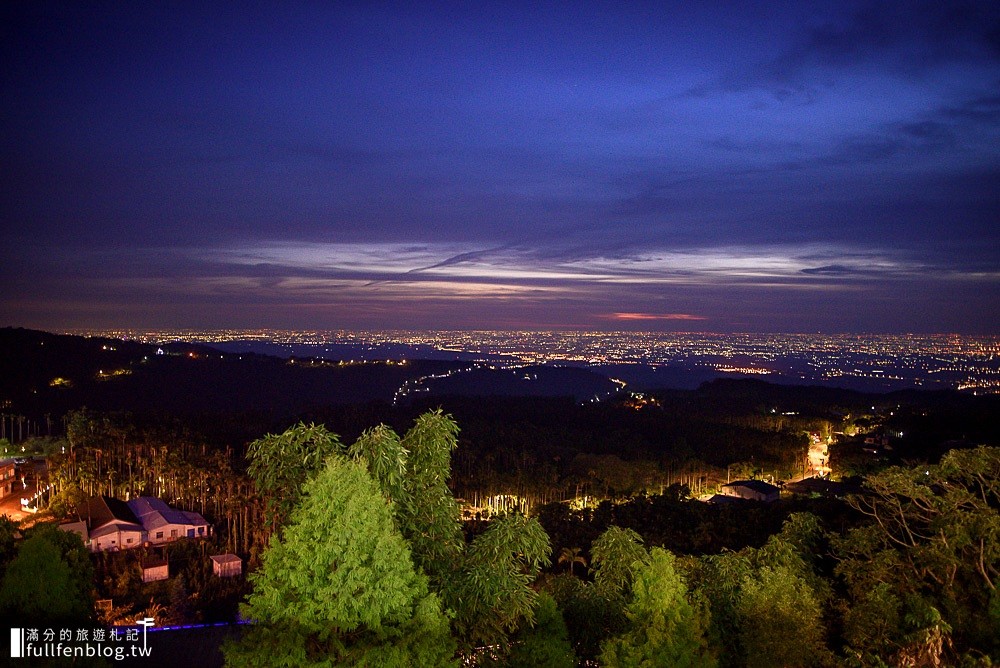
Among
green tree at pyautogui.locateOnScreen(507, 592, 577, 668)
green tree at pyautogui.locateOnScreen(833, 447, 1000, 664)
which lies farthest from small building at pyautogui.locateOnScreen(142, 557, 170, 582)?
green tree at pyautogui.locateOnScreen(833, 447, 1000, 664)

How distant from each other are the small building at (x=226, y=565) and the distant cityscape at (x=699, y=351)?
8037 centimetres

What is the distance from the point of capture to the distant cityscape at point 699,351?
9406 cm

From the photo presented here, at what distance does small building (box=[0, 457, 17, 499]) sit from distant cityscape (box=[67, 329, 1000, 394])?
83987 millimetres

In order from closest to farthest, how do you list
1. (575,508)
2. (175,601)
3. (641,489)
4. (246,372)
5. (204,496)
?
(175,601) < (204,496) < (575,508) < (641,489) < (246,372)

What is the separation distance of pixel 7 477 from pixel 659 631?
3276 cm

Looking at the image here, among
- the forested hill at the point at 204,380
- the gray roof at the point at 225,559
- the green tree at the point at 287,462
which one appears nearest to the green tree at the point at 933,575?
the green tree at the point at 287,462

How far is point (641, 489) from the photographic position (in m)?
36.8

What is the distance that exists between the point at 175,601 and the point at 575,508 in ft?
72.3

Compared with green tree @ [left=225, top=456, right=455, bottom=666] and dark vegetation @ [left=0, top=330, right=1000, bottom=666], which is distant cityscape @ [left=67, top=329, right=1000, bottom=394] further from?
green tree @ [left=225, top=456, right=455, bottom=666]

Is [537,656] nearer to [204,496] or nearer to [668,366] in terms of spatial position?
[204,496]

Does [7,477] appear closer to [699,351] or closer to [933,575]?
[933,575]

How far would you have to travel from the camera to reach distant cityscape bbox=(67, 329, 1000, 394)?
9406 centimetres

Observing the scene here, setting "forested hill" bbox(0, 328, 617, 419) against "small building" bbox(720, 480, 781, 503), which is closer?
"small building" bbox(720, 480, 781, 503)

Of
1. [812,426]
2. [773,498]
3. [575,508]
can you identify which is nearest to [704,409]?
[812,426]
